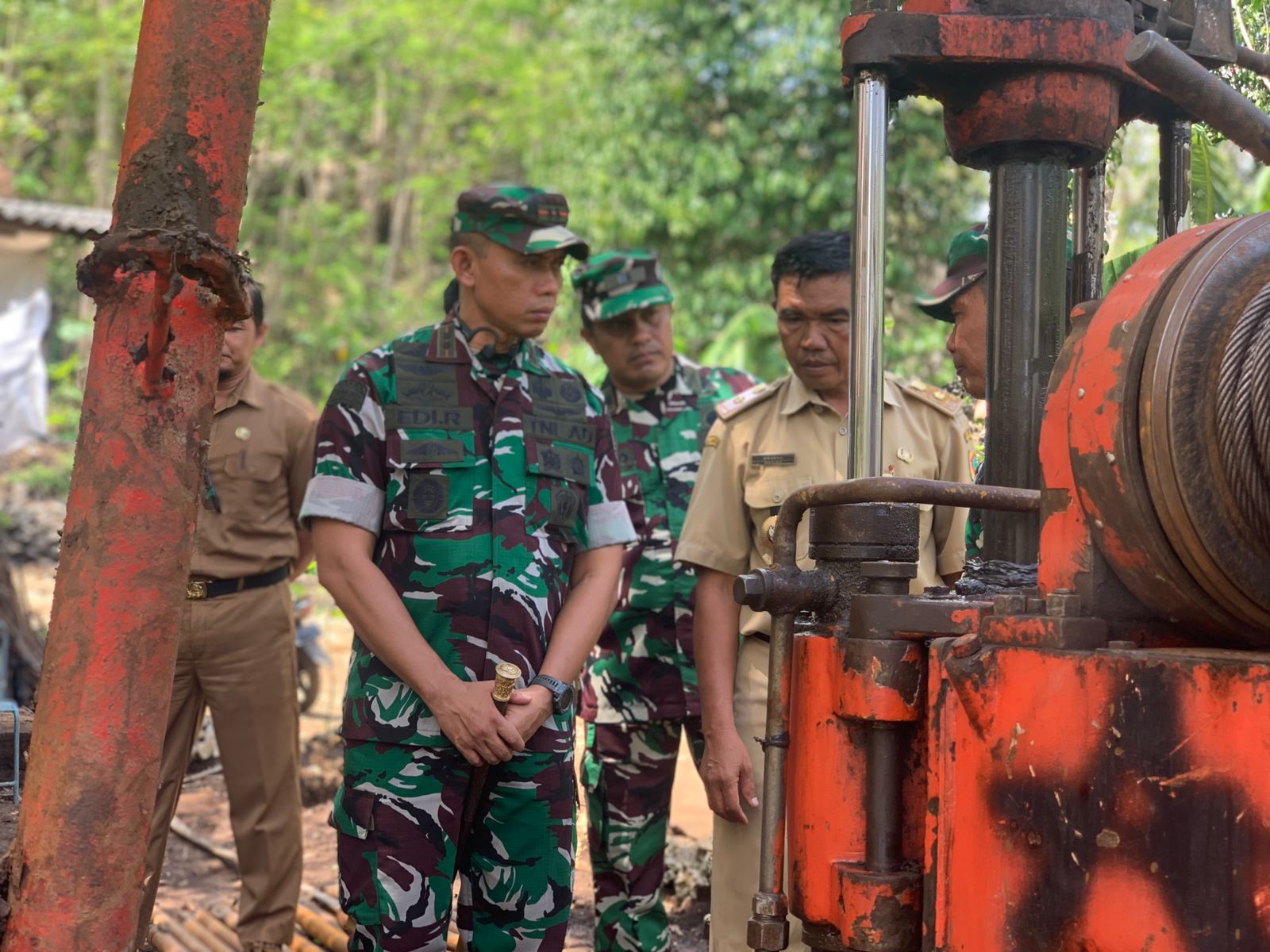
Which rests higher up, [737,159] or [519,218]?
[737,159]

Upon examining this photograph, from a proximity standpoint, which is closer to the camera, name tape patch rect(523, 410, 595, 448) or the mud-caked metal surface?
the mud-caked metal surface

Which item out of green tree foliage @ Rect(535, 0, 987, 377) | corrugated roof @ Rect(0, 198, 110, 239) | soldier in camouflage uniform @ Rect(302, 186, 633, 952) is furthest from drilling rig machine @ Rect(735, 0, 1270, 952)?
green tree foliage @ Rect(535, 0, 987, 377)

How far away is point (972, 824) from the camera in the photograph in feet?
5.71

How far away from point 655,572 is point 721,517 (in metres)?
1.22

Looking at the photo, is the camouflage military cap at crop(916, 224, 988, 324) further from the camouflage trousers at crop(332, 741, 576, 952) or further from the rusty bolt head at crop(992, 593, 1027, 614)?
the rusty bolt head at crop(992, 593, 1027, 614)

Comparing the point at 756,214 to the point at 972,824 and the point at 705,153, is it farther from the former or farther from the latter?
the point at 972,824

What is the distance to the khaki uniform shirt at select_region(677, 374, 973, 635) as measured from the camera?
3463 millimetres

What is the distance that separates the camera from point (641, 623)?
4.69m

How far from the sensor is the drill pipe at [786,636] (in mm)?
2020

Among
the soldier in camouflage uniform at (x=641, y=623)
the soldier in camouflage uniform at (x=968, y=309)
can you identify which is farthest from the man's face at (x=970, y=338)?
the soldier in camouflage uniform at (x=641, y=623)

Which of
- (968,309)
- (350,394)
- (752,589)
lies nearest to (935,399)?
(968,309)

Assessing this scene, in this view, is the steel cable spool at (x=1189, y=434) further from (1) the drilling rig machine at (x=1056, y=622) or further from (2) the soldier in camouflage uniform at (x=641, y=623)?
(2) the soldier in camouflage uniform at (x=641, y=623)

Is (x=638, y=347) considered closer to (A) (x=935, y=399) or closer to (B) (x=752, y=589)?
(A) (x=935, y=399)

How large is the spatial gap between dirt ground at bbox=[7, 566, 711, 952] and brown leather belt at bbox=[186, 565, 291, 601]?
1.25m
